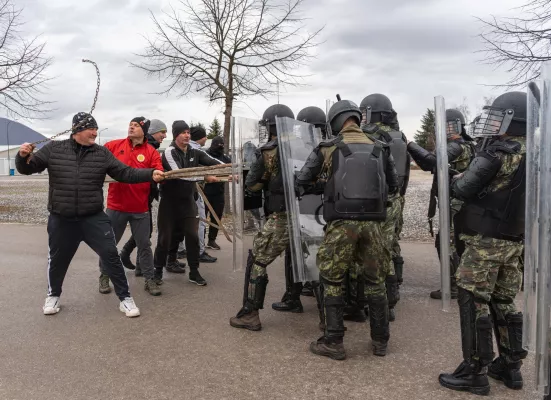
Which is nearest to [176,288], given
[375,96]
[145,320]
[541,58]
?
[145,320]

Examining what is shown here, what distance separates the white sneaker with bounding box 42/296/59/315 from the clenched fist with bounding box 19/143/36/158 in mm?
1389

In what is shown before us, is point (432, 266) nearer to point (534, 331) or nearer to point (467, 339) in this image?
point (467, 339)

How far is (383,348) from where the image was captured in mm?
3629

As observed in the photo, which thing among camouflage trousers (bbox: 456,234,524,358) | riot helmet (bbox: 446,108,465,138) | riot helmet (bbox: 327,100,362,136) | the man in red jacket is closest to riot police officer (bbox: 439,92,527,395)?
camouflage trousers (bbox: 456,234,524,358)

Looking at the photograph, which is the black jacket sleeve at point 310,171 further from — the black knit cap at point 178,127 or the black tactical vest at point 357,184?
the black knit cap at point 178,127

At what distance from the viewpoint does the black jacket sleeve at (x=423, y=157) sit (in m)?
4.60

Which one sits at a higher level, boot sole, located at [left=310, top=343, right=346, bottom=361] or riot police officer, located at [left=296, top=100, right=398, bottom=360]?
riot police officer, located at [left=296, top=100, right=398, bottom=360]

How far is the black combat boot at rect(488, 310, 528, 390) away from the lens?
122 inches

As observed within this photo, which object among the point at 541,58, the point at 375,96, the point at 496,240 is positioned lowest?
the point at 496,240

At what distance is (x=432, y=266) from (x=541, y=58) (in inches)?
156

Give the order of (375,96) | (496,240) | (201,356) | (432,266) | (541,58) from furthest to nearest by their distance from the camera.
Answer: (541,58), (432,266), (375,96), (201,356), (496,240)

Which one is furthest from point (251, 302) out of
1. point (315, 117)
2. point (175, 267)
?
point (175, 267)

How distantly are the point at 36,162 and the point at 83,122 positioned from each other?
21.3 inches

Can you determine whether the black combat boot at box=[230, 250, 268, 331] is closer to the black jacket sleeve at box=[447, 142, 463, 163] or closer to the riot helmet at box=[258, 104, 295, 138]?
the riot helmet at box=[258, 104, 295, 138]
